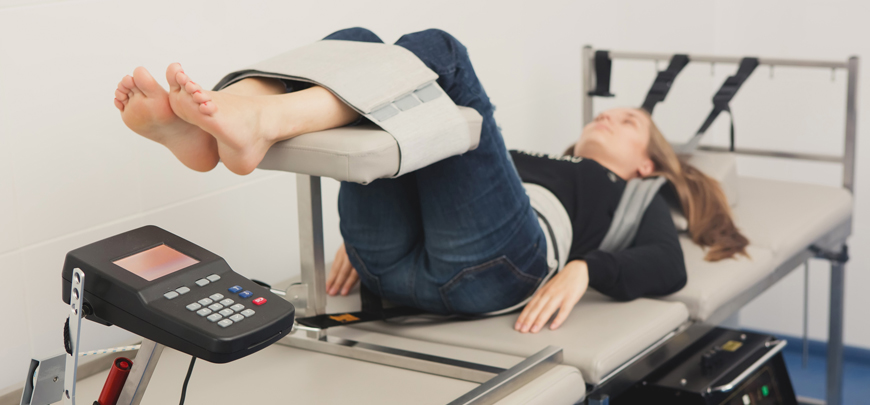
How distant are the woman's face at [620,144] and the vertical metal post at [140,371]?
56.3 inches

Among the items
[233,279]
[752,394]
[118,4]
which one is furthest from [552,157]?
[233,279]

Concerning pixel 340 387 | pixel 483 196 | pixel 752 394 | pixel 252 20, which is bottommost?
pixel 752 394

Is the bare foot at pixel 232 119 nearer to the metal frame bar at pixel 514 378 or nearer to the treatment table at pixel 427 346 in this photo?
the treatment table at pixel 427 346

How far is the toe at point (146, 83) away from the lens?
1.00 metres

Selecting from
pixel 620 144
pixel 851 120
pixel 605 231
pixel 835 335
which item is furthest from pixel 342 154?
pixel 835 335

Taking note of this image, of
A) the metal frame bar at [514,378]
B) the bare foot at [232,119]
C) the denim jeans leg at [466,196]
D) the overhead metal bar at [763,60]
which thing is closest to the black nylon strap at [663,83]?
the overhead metal bar at [763,60]

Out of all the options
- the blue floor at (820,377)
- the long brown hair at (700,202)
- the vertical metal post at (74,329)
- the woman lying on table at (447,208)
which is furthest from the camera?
the blue floor at (820,377)

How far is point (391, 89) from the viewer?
118cm

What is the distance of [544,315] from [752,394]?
1.56ft

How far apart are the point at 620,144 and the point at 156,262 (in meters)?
1.43

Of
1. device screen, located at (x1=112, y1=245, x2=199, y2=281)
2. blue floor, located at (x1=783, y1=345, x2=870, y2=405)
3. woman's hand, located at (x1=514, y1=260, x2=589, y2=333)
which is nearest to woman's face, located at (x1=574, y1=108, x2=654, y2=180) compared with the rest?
woman's hand, located at (x1=514, y1=260, x2=589, y2=333)

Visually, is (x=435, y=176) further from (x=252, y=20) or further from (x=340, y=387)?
(x=252, y=20)

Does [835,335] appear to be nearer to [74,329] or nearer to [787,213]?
[787,213]

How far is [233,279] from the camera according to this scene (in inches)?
33.1
